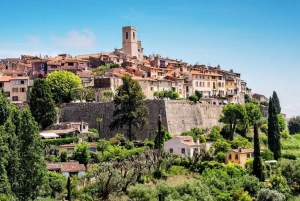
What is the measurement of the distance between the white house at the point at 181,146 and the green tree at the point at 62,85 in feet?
57.0

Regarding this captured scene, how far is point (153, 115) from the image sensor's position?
5428 cm

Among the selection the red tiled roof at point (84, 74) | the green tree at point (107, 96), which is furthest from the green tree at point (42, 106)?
the red tiled roof at point (84, 74)

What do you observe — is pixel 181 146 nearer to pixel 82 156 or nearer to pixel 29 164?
pixel 82 156

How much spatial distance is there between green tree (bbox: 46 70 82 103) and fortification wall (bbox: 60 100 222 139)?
125 inches

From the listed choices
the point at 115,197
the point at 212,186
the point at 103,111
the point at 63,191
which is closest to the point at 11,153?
the point at 63,191

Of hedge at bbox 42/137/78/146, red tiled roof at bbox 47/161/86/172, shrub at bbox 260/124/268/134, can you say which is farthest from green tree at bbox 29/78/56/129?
shrub at bbox 260/124/268/134

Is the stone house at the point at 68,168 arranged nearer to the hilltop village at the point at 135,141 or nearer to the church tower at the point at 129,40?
the hilltop village at the point at 135,141

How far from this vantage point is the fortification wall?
176 ft

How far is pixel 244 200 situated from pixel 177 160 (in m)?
9.04

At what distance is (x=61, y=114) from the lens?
56.4 meters

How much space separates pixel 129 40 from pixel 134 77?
35225 mm

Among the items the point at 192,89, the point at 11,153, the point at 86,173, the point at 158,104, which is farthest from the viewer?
the point at 192,89

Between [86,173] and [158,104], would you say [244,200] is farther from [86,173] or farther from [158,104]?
[158,104]

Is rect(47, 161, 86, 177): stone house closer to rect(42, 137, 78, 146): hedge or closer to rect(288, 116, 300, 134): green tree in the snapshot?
rect(42, 137, 78, 146): hedge
